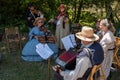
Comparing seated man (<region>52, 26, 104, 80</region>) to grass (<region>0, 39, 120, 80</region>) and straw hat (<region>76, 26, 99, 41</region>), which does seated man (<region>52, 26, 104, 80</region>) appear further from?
grass (<region>0, 39, 120, 80</region>)

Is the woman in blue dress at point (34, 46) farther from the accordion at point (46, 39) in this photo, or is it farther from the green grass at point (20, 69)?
the accordion at point (46, 39)

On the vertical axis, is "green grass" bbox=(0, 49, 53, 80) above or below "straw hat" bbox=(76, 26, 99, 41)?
below

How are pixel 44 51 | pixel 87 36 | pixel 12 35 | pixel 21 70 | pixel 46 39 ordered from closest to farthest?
pixel 87 36
pixel 44 51
pixel 21 70
pixel 46 39
pixel 12 35

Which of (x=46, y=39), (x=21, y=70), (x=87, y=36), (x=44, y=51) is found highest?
(x=87, y=36)

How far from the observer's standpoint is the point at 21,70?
27.3 ft

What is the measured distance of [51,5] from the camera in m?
13.5

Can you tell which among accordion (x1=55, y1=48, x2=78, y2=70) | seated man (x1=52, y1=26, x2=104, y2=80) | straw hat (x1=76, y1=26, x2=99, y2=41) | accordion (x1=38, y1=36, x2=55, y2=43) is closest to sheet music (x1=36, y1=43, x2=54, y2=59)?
accordion (x1=55, y1=48, x2=78, y2=70)

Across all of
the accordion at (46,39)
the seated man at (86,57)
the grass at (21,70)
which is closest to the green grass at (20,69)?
the grass at (21,70)

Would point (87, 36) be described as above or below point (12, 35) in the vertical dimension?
above

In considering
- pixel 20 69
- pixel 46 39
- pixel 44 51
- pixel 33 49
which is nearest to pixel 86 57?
pixel 44 51

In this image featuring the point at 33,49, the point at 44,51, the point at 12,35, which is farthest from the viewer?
the point at 12,35

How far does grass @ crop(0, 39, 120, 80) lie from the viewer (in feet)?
25.6

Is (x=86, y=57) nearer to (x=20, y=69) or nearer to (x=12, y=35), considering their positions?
(x=20, y=69)

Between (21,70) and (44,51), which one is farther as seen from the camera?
(21,70)
